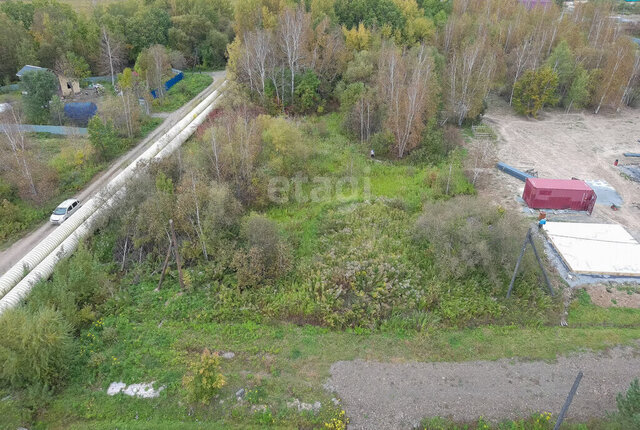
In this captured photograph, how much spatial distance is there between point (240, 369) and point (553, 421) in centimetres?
1092

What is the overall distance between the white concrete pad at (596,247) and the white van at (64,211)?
89.9 ft

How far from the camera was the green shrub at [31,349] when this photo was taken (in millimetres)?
13623

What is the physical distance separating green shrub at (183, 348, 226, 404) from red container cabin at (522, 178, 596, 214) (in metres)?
21.5

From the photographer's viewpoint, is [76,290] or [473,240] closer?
[76,290]

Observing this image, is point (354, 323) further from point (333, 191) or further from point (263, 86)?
point (263, 86)

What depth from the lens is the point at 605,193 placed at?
27.0 metres

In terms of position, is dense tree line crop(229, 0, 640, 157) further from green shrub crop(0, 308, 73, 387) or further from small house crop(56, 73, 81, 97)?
green shrub crop(0, 308, 73, 387)

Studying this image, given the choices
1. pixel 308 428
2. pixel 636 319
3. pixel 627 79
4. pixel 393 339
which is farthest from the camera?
pixel 627 79

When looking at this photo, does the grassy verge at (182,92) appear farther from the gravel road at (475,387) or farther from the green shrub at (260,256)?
the gravel road at (475,387)

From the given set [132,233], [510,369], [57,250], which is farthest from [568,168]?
[57,250]

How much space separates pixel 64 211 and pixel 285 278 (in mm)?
14035

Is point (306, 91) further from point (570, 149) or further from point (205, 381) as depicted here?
point (205, 381)

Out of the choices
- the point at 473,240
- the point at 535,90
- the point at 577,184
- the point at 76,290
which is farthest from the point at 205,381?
the point at 535,90

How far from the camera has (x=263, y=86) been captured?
124 feet
